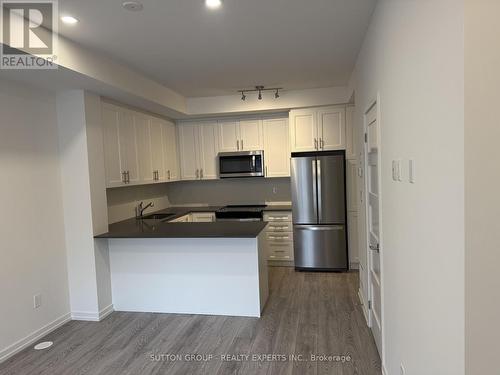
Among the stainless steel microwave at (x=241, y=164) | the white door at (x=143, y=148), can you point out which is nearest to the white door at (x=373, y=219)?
the stainless steel microwave at (x=241, y=164)

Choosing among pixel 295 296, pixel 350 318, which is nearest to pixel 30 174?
pixel 295 296

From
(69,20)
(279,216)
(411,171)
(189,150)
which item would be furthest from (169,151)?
(411,171)

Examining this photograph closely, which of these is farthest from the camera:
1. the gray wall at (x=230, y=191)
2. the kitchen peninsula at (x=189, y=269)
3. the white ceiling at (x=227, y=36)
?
the gray wall at (x=230, y=191)

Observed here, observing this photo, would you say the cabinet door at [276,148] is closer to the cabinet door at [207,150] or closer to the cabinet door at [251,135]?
the cabinet door at [251,135]

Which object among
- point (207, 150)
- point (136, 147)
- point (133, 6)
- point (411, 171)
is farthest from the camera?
point (207, 150)

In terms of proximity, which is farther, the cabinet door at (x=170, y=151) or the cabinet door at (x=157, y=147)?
the cabinet door at (x=170, y=151)

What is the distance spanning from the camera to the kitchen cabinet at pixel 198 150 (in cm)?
561

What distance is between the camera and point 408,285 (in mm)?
1758

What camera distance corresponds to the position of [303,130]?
16.5 feet

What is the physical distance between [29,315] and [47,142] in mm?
1628

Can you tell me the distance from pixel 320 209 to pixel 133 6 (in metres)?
3.52

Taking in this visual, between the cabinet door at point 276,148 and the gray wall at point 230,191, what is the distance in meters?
0.42

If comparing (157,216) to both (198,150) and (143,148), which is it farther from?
(198,150)

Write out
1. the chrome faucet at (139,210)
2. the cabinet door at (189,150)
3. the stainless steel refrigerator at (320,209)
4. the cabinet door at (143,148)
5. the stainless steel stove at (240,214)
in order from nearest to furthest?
the cabinet door at (143,148) → the stainless steel refrigerator at (320,209) → the chrome faucet at (139,210) → the stainless steel stove at (240,214) → the cabinet door at (189,150)
